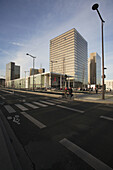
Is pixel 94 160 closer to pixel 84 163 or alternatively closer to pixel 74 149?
pixel 84 163

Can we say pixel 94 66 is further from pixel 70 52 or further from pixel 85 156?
pixel 85 156

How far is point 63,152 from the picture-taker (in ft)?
7.93

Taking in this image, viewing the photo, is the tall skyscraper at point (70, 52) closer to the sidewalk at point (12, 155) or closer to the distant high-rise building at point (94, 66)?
the distant high-rise building at point (94, 66)

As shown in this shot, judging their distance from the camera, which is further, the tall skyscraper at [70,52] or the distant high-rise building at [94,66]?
the distant high-rise building at [94,66]

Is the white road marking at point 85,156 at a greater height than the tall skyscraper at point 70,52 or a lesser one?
lesser

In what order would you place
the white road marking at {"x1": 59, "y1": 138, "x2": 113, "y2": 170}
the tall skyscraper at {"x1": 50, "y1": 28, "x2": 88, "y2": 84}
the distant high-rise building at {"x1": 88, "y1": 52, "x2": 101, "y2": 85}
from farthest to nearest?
the distant high-rise building at {"x1": 88, "y1": 52, "x2": 101, "y2": 85}
the tall skyscraper at {"x1": 50, "y1": 28, "x2": 88, "y2": 84}
the white road marking at {"x1": 59, "y1": 138, "x2": 113, "y2": 170}

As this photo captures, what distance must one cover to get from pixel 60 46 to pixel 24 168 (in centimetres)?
12804

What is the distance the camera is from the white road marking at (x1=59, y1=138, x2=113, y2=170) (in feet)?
6.45

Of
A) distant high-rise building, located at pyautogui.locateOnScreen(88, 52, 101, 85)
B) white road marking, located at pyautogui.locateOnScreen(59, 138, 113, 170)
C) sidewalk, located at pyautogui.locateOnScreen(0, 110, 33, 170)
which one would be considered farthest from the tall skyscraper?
white road marking, located at pyautogui.locateOnScreen(59, 138, 113, 170)

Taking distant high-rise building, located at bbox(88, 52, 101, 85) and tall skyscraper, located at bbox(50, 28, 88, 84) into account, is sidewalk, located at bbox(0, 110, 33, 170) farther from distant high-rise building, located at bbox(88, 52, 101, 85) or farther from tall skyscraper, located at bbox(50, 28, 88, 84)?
distant high-rise building, located at bbox(88, 52, 101, 85)

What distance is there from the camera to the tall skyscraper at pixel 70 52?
343ft

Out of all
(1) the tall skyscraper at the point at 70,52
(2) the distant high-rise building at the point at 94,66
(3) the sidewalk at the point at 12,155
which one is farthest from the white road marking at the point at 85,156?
(2) the distant high-rise building at the point at 94,66

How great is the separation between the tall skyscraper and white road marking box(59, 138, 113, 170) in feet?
318

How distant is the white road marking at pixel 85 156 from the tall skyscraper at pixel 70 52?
97.0 metres
